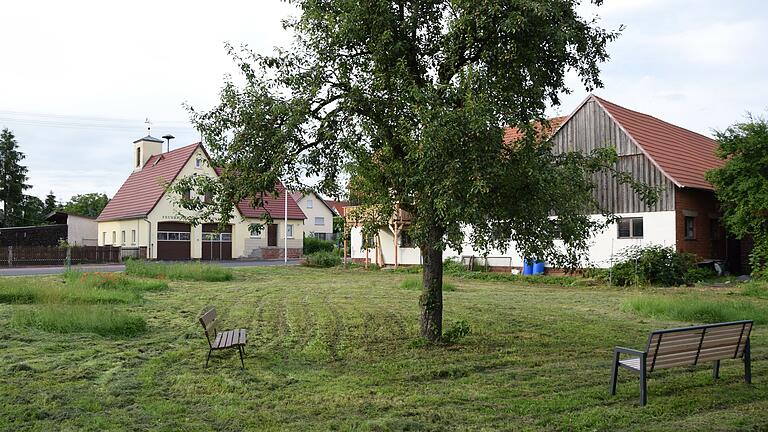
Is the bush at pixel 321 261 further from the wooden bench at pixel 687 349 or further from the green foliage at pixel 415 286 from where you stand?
the wooden bench at pixel 687 349

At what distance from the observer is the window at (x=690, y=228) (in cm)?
2550

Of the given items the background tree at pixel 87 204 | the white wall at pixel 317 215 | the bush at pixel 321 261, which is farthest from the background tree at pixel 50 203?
the bush at pixel 321 261

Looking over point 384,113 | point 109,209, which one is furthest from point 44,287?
point 109,209

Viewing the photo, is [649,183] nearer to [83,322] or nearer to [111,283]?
[111,283]

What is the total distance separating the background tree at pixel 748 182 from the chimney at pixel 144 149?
3917cm

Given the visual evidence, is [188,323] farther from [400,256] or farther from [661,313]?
[400,256]

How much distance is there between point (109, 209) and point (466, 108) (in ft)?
147

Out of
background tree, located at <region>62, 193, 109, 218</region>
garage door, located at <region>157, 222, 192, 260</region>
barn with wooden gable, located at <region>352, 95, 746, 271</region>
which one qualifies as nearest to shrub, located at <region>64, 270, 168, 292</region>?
barn with wooden gable, located at <region>352, 95, 746, 271</region>

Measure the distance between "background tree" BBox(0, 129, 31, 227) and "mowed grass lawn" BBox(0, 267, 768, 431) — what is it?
55.6 m

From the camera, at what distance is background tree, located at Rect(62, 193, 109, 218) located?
71250 millimetres

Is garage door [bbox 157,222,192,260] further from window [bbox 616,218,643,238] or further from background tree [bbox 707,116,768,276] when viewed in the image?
background tree [bbox 707,116,768,276]

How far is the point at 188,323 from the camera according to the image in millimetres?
12766

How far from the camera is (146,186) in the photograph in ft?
147

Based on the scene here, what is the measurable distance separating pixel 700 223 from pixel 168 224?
31309mm
